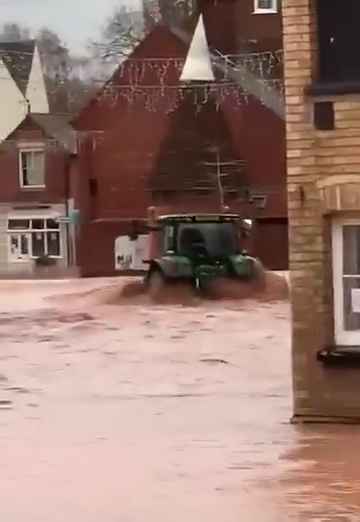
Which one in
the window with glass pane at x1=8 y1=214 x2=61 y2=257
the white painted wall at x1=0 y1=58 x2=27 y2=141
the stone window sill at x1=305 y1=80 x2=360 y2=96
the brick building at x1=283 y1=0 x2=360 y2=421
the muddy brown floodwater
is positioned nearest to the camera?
the muddy brown floodwater

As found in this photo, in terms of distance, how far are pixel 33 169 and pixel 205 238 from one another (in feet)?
72.2

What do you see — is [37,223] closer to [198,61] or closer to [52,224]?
[52,224]

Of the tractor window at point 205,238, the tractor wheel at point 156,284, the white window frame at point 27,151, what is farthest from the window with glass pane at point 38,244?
the tractor window at point 205,238

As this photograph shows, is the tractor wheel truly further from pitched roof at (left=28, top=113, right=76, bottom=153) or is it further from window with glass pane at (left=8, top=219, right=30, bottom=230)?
window with glass pane at (left=8, top=219, right=30, bottom=230)

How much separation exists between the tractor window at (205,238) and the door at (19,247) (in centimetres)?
2114

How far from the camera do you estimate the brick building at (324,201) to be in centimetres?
1349

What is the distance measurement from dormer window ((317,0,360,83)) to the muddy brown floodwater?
11.2 feet

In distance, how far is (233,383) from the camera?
19.4 meters

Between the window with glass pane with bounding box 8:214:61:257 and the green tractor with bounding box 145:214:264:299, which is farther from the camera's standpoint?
the window with glass pane with bounding box 8:214:61:257

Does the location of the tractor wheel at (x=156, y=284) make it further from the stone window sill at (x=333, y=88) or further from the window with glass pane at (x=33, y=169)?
the stone window sill at (x=333, y=88)

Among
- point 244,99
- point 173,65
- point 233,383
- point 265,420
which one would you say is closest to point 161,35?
point 173,65

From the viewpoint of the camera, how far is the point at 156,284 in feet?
126

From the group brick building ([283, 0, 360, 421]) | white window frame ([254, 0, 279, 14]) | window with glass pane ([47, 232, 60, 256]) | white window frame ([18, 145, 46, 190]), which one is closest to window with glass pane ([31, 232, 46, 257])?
window with glass pane ([47, 232, 60, 256])

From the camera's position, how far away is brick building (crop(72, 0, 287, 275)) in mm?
52594
